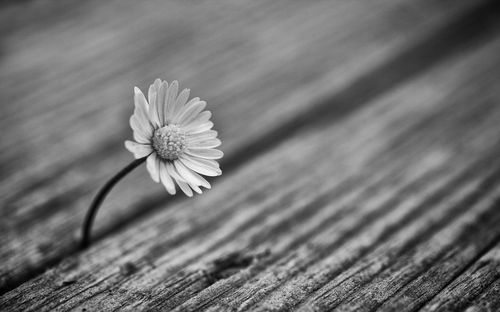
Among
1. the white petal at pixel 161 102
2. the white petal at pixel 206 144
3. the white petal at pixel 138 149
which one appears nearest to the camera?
the white petal at pixel 138 149

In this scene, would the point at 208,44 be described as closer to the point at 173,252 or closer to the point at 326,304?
A: the point at 173,252

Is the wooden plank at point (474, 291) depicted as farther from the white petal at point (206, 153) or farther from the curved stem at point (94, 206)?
the curved stem at point (94, 206)

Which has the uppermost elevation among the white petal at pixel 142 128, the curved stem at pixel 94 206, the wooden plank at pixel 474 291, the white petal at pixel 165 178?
the white petal at pixel 142 128

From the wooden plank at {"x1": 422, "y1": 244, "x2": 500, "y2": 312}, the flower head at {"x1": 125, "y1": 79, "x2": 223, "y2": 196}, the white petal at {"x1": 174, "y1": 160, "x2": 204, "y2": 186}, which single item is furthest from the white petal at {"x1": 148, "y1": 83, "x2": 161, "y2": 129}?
the wooden plank at {"x1": 422, "y1": 244, "x2": 500, "y2": 312}

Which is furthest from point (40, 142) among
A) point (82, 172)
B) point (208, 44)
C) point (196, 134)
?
point (208, 44)

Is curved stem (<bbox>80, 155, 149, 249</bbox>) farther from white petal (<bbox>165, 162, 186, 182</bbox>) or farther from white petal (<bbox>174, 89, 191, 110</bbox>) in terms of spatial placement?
white petal (<bbox>174, 89, 191, 110</bbox>)

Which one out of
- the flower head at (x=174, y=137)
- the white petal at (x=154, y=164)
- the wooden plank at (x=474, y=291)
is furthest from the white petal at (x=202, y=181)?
the wooden plank at (x=474, y=291)
